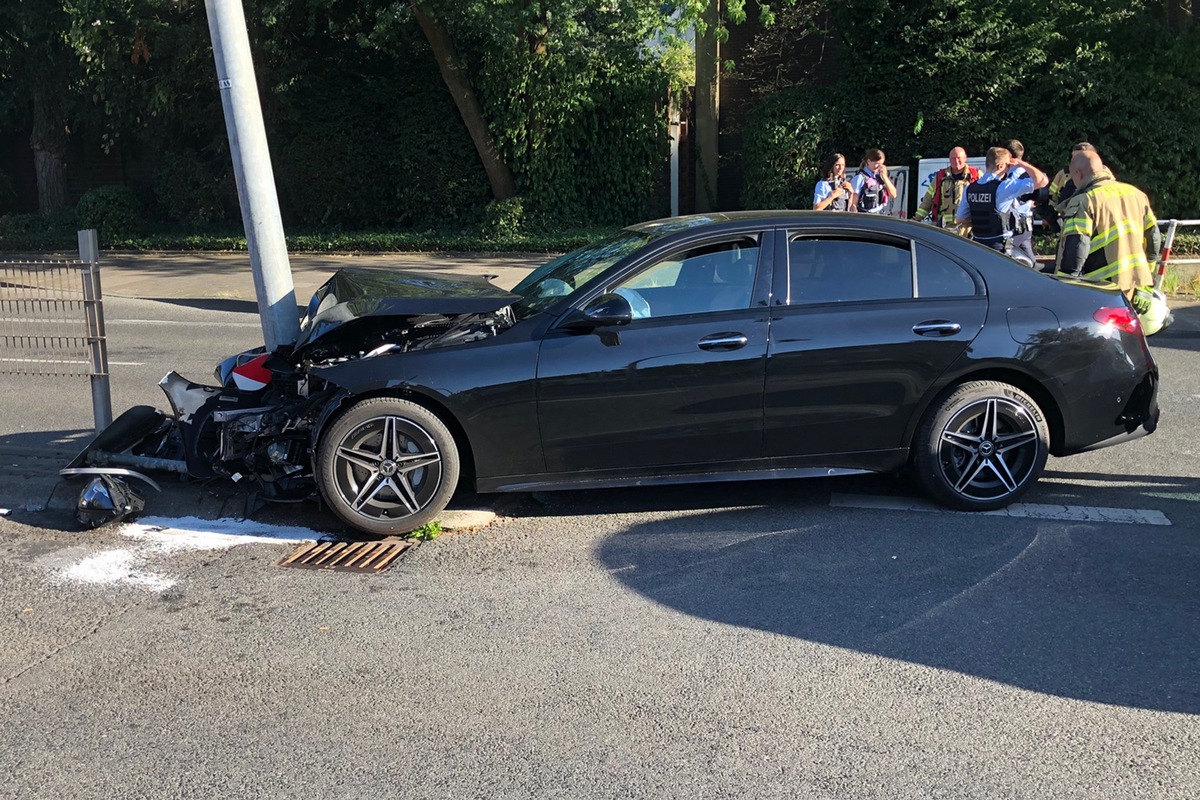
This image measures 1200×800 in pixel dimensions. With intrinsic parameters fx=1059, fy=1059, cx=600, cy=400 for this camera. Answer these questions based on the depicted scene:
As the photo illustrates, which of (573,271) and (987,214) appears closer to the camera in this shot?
(573,271)

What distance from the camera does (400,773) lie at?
329 centimetres

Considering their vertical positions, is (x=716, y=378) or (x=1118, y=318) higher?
(x=1118, y=318)

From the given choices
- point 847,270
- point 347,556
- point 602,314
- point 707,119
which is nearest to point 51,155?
point 707,119

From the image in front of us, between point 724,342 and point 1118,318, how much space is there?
2122mm

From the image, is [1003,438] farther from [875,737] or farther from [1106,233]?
[875,737]

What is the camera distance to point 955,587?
15.1ft

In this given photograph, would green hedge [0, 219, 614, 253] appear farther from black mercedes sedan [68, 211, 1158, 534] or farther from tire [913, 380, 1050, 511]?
tire [913, 380, 1050, 511]

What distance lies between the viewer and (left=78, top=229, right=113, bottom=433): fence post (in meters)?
5.89

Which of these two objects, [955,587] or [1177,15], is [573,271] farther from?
[1177,15]

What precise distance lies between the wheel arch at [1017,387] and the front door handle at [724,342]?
999 mm

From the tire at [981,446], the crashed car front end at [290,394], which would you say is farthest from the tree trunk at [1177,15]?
the crashed car front end at [290,394]

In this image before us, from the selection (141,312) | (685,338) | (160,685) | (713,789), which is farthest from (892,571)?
(141,312)

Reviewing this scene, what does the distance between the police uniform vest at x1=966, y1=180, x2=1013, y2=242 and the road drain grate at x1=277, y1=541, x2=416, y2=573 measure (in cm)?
734

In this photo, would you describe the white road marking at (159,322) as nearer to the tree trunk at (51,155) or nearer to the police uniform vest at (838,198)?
the police uniform vest at (838,198)
